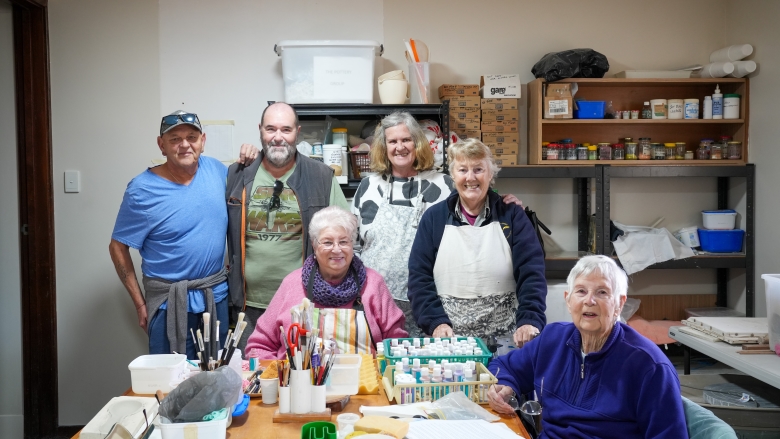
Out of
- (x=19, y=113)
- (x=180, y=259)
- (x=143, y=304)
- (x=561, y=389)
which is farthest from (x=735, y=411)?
(x=19, y=113)

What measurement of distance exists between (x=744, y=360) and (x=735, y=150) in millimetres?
1838

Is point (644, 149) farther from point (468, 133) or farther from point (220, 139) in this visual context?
point (220, 139)

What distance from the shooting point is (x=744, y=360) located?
7.95 feet

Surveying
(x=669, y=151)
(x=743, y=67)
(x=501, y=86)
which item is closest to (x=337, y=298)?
(x=501, y=86)

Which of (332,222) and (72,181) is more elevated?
(72,181)

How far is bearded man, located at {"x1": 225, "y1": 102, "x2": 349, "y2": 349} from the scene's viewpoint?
2.87 metres

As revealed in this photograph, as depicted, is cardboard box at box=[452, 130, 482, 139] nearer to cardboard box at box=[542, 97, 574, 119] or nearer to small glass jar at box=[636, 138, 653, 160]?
cardboard box at box=[542, 97, 574, 119]

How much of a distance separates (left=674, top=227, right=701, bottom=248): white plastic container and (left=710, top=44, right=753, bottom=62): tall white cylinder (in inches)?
39.2

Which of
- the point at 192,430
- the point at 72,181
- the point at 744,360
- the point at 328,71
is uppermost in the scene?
the point at 328,71

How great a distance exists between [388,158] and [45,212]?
1.98 meters

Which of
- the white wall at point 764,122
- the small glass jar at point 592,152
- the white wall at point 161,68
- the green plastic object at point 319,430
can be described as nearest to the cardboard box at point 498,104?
the white wall at point 161,68

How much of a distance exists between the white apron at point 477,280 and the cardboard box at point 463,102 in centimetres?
132

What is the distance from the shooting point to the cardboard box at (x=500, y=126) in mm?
3752

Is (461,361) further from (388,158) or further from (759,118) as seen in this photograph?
(759,118)
